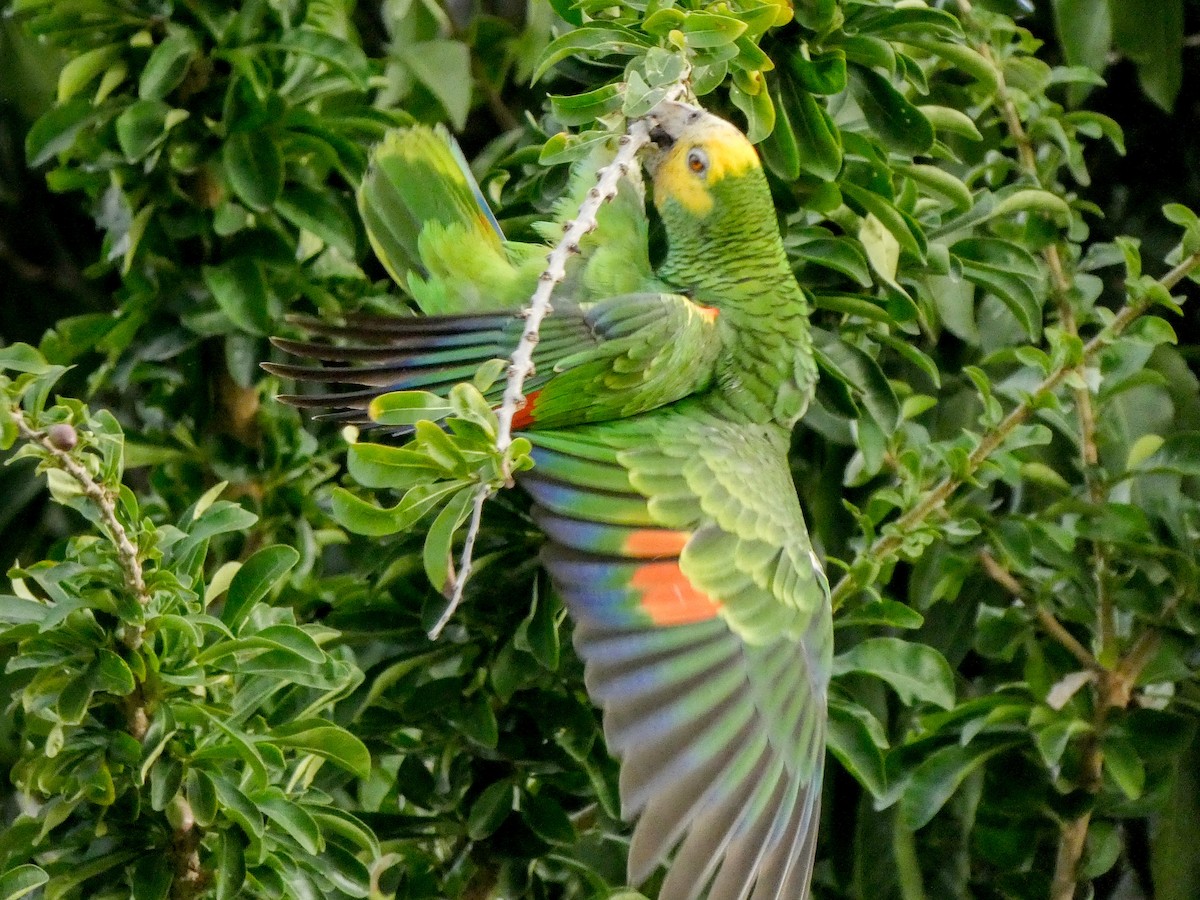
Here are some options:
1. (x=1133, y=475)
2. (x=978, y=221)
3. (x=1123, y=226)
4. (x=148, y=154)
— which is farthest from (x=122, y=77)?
(x=1123, y=226)

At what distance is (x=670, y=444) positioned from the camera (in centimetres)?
119

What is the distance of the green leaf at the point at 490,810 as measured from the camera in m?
1.20

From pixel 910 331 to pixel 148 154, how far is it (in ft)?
2.65

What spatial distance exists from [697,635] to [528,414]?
0.24m

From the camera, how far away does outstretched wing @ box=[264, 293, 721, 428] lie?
1.14m

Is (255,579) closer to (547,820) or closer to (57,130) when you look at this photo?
(547,820)

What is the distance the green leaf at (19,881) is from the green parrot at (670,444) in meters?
0.39

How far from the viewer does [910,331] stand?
1339 mm

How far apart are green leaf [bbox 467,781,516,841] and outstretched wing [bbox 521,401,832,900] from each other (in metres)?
0.17

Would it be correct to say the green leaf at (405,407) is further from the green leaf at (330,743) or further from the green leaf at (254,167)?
the green leaf at (254,167)

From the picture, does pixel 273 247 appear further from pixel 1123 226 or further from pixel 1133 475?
pixel 1123 226

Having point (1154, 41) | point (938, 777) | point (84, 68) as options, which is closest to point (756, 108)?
point (938, 777)

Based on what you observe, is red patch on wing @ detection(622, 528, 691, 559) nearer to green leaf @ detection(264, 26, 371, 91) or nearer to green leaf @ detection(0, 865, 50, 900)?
green leaf @ detection(0, 865, 50, 900)

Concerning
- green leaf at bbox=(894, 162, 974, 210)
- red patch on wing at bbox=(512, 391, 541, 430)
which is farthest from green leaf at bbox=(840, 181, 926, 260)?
red patch on wing at bbox=(512, 391, 541, 430)
